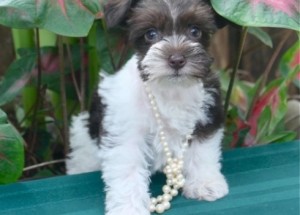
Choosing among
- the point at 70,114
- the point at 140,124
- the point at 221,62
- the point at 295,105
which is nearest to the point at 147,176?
the point at 140,124

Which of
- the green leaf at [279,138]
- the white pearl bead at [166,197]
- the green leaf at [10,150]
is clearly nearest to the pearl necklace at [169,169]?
the white pearl bead at [166,197]

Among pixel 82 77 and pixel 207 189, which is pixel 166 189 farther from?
pixel 82 77

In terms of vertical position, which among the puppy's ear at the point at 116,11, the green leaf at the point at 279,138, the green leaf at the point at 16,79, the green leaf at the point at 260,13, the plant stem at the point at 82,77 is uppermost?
the green leaf at the point at 260,13

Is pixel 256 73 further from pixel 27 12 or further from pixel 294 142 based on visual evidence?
pixel 27 12

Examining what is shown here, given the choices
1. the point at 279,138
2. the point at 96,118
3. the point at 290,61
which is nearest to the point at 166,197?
the point at 96,118

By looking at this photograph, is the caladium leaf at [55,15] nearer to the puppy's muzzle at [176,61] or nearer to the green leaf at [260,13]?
the puppy's muzzle at [176,61]

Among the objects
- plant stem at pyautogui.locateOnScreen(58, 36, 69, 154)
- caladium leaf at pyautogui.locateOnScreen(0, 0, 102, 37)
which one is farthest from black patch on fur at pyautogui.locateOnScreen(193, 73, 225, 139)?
plant stem at pyautogui.locateOnScreen(58, 36, 69, 154)
